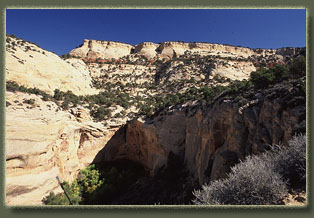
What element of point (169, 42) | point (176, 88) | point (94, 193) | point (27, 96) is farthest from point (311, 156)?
point (169, 42)

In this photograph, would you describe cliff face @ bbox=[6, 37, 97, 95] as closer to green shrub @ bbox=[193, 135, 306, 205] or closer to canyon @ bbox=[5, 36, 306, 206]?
canyon @ bbox=[5, 36, 306, 206]

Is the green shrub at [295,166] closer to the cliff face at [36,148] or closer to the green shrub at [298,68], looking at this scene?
the green shrub at [298,68]

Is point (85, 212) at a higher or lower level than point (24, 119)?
lower

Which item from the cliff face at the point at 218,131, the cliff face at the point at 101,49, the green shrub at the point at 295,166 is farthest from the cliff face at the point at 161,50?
the green shrub at the point at 295,166

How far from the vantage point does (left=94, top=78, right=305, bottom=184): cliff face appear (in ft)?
18.0

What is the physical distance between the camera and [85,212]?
3.04m

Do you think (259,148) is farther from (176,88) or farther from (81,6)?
(176,88)

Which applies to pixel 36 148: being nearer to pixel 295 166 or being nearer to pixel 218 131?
pixel 218 131

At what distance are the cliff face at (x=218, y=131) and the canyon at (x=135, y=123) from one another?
40mm

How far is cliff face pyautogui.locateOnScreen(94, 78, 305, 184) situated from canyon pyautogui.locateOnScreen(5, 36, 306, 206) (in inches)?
1.6

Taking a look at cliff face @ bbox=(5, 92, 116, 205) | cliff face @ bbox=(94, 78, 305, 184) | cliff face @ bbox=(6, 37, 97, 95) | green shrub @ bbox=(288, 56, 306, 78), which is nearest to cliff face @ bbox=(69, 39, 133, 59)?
cliff face @ bbox=(6, 37, 97, 95)

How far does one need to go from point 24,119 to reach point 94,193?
871 centimetres

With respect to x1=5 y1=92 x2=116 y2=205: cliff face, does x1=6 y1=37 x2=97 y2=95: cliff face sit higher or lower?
higher

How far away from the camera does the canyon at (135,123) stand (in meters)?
7.06
